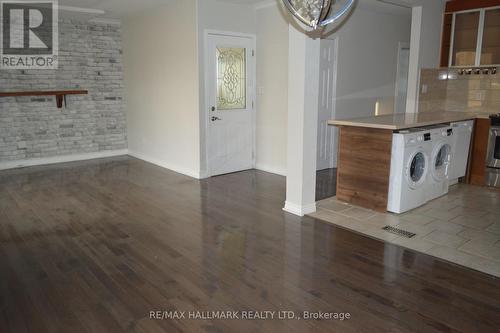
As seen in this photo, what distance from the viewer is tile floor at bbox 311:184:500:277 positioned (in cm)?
327

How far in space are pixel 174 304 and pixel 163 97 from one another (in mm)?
4448

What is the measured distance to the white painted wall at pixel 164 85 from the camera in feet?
18.6

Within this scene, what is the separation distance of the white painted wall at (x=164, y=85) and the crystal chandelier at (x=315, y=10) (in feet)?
11.9

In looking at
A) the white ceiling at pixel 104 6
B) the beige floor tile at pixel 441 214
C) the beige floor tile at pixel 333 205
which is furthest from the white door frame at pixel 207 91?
the beige floor tile at pixel 441 214

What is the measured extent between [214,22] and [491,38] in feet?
12.4

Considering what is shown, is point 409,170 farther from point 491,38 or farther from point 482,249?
point 491,38

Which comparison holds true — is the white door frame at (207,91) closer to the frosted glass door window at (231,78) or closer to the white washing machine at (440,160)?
the frosted glass door window at (231,78)

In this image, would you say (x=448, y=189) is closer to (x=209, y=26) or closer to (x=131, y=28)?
(x=209, y=26)

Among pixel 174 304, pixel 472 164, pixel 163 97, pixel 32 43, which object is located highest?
pixel 32 43

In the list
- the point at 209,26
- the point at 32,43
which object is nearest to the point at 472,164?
the point at 209,26

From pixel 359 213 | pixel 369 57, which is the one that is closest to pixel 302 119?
pixel 359 213

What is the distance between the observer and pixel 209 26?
5.48 metres

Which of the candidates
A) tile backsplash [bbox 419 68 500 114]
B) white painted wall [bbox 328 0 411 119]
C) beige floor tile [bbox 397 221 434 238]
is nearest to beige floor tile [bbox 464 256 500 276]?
beige floor tile [bbox 397 221 434 238]

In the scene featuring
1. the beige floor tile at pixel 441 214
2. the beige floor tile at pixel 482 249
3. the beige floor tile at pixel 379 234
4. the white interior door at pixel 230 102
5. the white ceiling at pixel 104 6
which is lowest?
the beige floor tile at pixel 482 249
